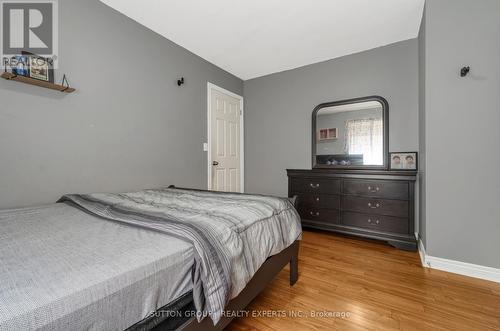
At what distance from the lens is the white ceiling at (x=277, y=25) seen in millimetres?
2193

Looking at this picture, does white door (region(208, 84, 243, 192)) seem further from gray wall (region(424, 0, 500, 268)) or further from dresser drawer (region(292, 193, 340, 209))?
gray wall (region(424, 0, 500, 268))

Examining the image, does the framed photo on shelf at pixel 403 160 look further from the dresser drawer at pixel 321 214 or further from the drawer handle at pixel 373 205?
the dresser drawer at pixel 321 214

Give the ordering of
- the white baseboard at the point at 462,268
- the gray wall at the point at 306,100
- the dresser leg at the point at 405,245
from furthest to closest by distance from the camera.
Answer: the gray wall at the point at 306,100 → the dresser leg at the point at 405,245 → the white baseboard at the point at 462,268


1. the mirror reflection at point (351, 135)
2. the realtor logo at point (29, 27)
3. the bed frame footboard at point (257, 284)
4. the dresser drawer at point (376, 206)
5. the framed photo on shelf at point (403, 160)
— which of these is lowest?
the bed frame footboard at point (257, 284)

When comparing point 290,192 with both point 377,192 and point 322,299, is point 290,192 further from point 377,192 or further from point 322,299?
point 322,299

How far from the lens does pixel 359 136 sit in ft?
10.0

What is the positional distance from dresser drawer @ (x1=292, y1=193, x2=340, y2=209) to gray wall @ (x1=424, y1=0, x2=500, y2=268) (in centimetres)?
99

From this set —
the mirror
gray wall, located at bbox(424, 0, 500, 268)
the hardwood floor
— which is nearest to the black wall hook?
gray wall, located at bbox(424, 0, 500, 268)

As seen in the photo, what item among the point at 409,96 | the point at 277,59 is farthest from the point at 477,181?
the point at 277,59

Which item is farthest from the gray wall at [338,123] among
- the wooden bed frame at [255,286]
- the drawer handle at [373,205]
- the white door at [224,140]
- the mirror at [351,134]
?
the wooden bed frame at [255,286]

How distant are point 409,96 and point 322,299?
2594 mm

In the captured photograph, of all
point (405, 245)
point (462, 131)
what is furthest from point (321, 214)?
point (462, 131)

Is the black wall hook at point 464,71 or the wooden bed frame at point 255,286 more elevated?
the black wall hook at point 464,71

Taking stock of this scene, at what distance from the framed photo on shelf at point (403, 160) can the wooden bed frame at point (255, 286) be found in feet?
5.95
